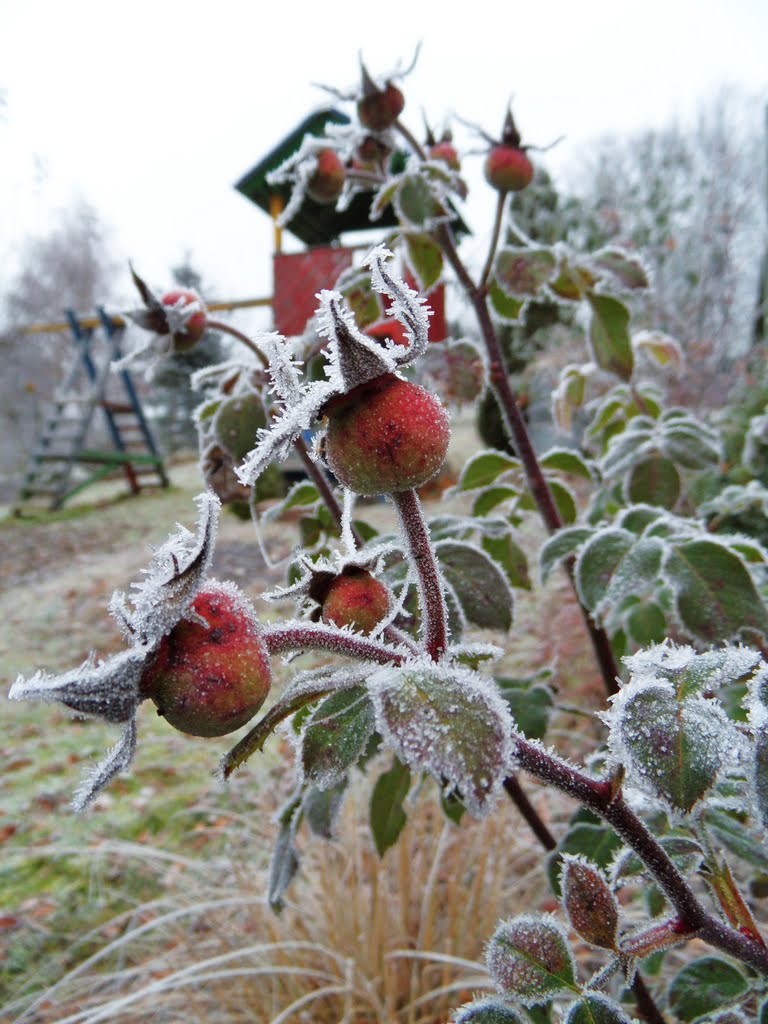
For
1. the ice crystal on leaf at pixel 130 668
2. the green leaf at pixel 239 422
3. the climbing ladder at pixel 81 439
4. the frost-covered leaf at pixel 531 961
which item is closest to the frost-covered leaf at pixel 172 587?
the ice crystal on leaf at pixel 130 668

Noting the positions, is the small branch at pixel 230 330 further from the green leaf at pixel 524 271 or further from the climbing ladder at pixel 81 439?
the climbing ladder at pixel 81 439

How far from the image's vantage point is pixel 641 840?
1.07 ft

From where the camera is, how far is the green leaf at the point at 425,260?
0.74 m

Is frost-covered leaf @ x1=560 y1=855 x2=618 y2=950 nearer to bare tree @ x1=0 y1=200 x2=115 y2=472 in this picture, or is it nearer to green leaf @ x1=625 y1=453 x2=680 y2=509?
green leaf @ x1=625 y1=453 x2=680 y2=509

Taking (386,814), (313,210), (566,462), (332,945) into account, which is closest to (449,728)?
(386,814)

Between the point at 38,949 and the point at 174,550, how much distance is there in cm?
158

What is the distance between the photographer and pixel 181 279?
932cm

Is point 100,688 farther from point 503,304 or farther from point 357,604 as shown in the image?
point 503,304

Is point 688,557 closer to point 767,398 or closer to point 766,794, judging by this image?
point 766,794

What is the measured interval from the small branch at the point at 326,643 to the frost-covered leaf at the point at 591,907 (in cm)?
18

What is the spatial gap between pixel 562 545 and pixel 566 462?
0.70ft

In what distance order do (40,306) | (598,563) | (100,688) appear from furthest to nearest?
(40,306)
(598,563)
(100,688)

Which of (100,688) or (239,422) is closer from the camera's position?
(100,688)

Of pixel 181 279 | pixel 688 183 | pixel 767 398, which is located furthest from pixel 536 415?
pixel 688 183
